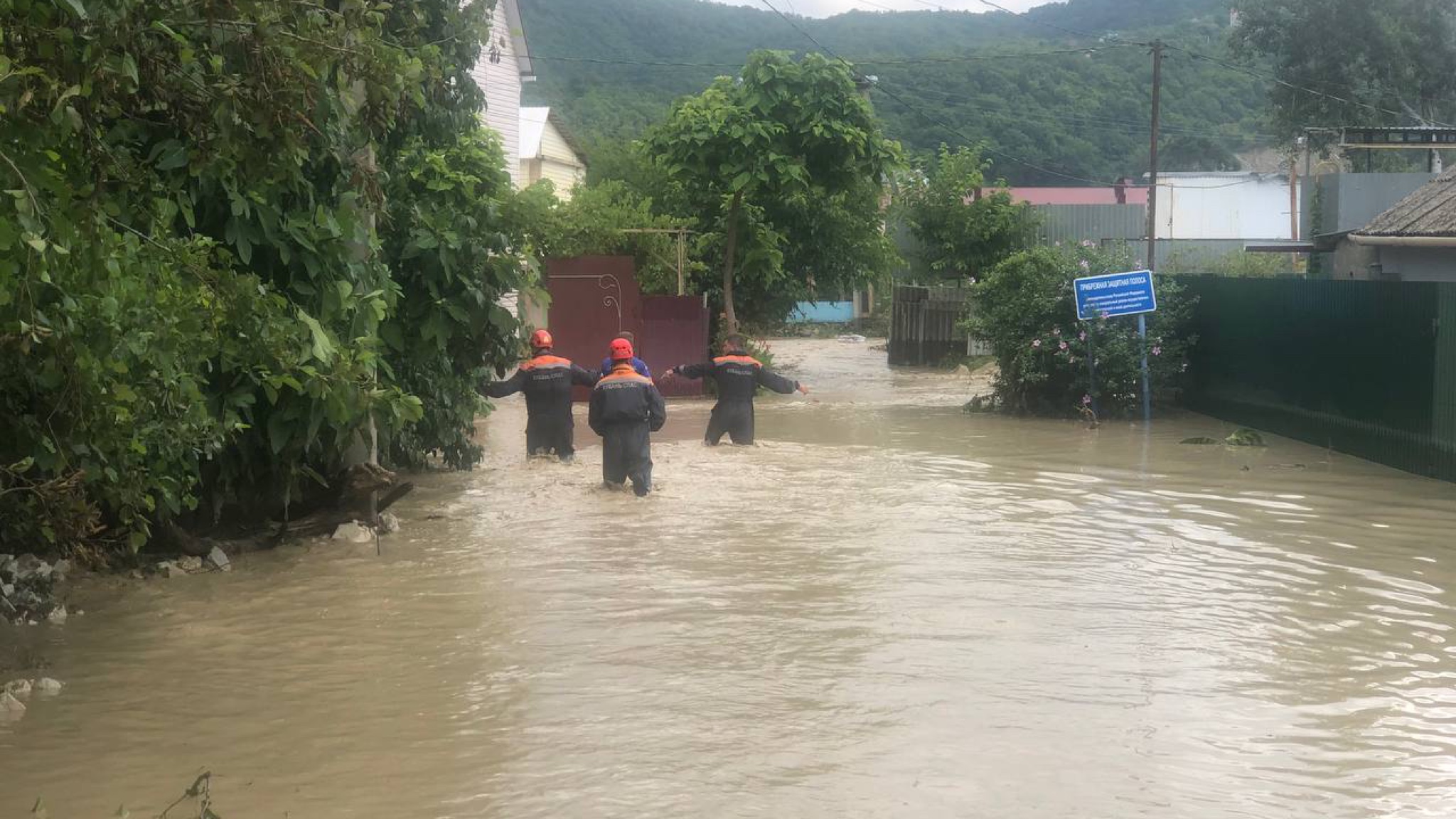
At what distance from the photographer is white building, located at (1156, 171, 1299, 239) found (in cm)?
5056

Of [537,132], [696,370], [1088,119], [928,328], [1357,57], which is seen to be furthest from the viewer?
[1088,119]

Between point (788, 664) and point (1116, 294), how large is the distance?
40.8ft

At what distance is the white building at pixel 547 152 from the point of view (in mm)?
39219

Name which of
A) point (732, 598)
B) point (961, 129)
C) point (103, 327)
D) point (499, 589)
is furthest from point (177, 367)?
point (961, 129)

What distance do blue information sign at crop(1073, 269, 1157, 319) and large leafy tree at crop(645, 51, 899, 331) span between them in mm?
5770

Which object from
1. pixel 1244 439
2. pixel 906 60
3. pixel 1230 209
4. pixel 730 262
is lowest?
pixel 1244 439

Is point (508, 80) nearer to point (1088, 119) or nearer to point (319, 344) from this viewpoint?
point (319, 344)

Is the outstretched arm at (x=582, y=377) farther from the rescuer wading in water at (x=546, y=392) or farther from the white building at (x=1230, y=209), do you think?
the white building at (x=1230, y=209)

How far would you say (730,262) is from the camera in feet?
81.2

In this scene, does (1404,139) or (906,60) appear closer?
(1404,139)

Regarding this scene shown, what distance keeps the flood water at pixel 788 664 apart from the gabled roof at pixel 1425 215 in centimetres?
731

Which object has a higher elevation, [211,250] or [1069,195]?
[1069,195]

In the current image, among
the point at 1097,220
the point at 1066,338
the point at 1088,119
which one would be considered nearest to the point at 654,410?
the point at 1066,338

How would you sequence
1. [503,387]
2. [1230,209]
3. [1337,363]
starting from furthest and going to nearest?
[1230,209] < [1337,363] < [503,387]
